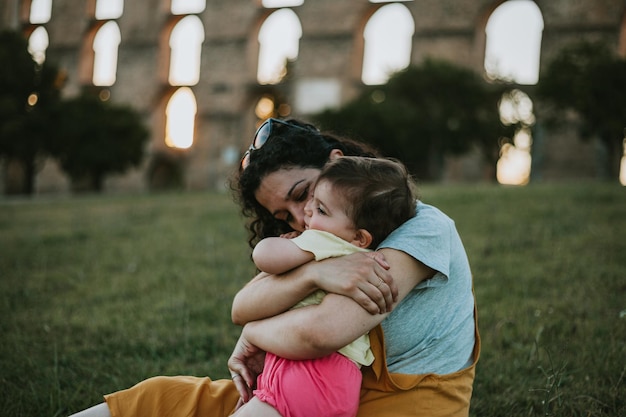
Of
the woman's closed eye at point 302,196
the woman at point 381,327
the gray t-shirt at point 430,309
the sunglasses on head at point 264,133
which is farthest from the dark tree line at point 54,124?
the gray t-shirt at point 430,309

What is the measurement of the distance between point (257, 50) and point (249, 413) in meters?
21.9

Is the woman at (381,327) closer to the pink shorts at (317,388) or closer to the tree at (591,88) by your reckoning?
the pink shorts at (317,388)

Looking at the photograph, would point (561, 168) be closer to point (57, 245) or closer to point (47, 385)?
point (57, 245)

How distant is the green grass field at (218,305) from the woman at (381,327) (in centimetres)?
60

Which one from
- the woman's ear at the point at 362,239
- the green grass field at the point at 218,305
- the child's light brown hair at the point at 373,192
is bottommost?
the green grass field at the point at 218,305

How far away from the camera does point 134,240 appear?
22.0 ft

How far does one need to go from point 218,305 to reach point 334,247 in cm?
257

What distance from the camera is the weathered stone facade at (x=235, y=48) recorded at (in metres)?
18.9

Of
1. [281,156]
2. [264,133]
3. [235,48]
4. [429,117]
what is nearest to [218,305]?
[264,133]

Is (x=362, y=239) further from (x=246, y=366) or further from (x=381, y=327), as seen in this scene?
(x=246, y=366)

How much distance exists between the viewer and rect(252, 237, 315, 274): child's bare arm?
5.09 ft

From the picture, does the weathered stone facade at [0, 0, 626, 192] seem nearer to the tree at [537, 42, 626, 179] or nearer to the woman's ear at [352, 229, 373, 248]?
the tree at [537, 42, 626, 179]

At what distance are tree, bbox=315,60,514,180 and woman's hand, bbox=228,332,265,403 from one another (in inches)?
580

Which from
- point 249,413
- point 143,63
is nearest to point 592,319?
point 249,413
